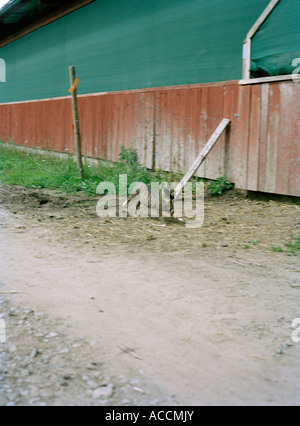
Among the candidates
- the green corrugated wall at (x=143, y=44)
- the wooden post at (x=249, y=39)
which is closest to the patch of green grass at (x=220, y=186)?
the wooden post at (x=249, y=39)

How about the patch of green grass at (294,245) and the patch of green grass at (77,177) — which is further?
the patch of green grass at (77,177)

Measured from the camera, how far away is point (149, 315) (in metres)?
2.88

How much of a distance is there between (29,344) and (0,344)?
0.16 m

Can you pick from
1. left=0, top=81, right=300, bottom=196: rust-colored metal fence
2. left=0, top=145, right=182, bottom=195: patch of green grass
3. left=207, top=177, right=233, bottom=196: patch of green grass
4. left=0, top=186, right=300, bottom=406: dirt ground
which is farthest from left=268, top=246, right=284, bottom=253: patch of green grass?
left=0, top=145, right=182, bottom=195: patch of green grass

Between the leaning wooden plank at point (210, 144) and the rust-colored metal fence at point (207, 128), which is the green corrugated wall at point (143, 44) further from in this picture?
the leaning wooden plank at point (210, 144)

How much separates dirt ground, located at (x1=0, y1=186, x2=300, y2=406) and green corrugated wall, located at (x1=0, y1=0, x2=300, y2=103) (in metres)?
3.52

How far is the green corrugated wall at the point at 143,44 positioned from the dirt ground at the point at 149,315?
11.6 ft

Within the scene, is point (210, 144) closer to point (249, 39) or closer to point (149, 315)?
point (249, 39)

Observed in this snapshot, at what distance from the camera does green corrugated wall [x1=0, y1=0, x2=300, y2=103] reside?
7.68 metres

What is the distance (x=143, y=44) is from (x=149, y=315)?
27.3 ft

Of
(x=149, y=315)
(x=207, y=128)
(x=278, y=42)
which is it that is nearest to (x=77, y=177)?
(x=207, y=128)

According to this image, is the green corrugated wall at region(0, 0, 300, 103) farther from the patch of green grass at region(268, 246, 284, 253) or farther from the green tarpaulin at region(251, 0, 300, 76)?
the patch of green grass at region(268, 246, 284, 253)

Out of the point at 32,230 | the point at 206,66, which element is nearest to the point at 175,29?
the point at 206,66

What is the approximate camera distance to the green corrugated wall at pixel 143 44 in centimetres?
768
